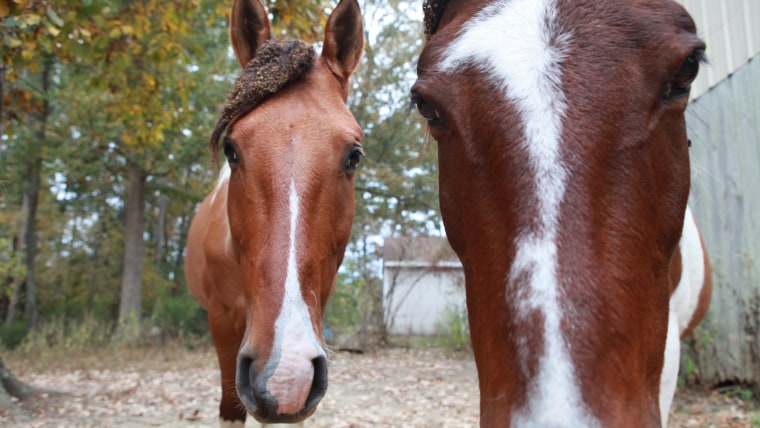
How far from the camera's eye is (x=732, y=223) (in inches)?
243

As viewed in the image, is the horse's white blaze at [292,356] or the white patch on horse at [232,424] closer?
the horse's white blaze at [292,356]

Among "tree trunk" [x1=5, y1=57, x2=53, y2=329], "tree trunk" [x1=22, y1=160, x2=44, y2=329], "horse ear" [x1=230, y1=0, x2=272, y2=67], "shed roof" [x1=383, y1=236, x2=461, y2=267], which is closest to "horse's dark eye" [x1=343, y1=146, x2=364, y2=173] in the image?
"horse ear" [x1=230, y1=0, x2=272, y2=67]

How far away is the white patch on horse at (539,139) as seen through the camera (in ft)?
3.45

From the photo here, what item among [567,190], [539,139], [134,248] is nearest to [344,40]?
[539,139]

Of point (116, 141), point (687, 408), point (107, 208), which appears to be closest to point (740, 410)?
point (687, 408)

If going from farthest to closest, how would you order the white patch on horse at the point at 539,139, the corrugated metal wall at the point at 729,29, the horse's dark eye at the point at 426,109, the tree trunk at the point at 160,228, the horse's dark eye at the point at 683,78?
the tree trunk at the point at 160,228, the corrugated metal wall at the point at 729,29, the horse's dark eye at the point at 426,109, the horse's dark eye at the point at 683,78, the white patch on horse at the point at 539,139

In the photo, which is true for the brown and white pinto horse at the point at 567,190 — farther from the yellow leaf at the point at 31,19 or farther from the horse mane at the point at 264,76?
the yellow leaf at the point at 31,19

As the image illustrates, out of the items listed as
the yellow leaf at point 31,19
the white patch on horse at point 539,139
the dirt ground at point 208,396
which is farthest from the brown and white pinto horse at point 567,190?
the yellow leaf at point 31,19

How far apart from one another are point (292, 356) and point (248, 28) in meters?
2.06

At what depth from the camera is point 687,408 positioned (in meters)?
5.87

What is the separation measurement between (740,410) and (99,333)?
442 inches

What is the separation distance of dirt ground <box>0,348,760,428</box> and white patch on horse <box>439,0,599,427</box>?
2.39m

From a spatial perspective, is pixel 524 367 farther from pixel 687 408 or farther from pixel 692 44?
pixel 687 408

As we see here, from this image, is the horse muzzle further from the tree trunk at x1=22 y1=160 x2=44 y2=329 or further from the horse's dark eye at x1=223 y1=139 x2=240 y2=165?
the tree trunk at x1=22 y1=160 x2=44 y2=329
